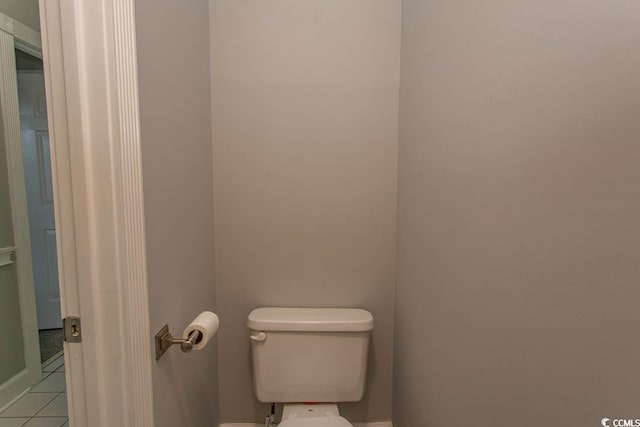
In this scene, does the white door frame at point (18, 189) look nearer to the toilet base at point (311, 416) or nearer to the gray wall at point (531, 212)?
the toilet base at point (311, 416)

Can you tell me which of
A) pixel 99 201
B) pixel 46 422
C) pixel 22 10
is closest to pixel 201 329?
pixel 99 201

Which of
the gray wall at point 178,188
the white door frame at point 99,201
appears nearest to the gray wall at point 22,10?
the gray wall at point 178,188

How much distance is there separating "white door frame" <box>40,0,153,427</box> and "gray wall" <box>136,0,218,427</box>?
55 mm

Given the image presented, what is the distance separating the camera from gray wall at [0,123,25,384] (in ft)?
5.17

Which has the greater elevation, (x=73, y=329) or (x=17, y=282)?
(x=73, y=329)

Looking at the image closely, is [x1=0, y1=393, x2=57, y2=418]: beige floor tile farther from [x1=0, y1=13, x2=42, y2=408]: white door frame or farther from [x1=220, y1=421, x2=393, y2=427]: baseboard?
[x1=220, y1=421, x2=393, y2=427]: baseboard

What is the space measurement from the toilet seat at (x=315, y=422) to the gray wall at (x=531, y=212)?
0.32 meters

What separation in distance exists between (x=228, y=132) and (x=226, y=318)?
88 cm

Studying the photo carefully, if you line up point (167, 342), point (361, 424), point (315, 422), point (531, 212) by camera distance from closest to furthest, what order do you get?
point (531, 212)
point (167, 342)
point (315, 422)
point (361, 424)

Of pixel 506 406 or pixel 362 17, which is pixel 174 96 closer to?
pixel 362 17

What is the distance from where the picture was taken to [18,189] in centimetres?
164

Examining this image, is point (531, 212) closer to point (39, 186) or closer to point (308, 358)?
point (308, 358)

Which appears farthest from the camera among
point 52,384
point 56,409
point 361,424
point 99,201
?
point 52,384

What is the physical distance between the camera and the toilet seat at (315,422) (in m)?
1.06
